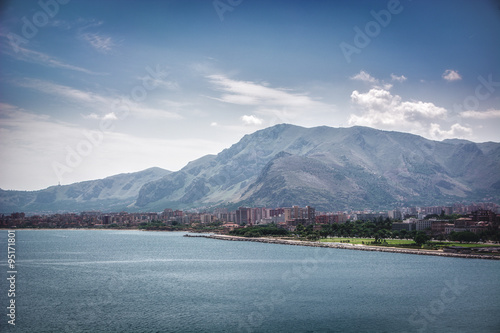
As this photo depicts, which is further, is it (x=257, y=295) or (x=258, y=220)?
(x=258, y=220)

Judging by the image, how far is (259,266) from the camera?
5262cm

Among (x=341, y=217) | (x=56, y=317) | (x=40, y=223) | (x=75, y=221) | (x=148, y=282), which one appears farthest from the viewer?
(x=75, y=221)

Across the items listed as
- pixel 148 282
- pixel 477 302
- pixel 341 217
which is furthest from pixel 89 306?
pixel 341 217

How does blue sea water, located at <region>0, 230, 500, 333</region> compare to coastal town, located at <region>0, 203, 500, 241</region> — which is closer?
blue sea water, located at <region>0, 230, 500, 333</region>

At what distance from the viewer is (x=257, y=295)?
35.3 metres

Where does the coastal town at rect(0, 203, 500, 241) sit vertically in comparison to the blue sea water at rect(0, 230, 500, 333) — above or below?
above

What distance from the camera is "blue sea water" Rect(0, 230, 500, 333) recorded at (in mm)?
26812

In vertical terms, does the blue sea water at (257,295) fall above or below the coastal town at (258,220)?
below

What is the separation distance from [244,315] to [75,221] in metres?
181

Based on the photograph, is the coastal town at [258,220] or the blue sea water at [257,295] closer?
the blue sea water at [257,295]

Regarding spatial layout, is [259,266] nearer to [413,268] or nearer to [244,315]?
[413,268]

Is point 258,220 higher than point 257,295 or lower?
higher

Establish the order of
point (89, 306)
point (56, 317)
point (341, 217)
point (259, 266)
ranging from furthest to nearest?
point (341, 217), point (259, 266), point (89, 306), point (56, 317)

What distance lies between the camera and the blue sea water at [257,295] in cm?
2681
